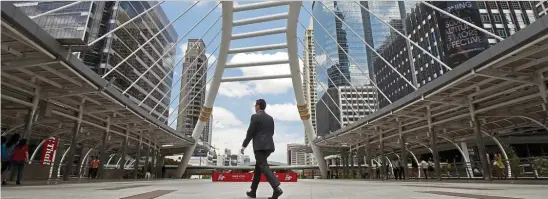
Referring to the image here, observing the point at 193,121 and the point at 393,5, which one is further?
the point at 193,121

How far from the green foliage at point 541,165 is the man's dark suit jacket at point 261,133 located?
13686 mm

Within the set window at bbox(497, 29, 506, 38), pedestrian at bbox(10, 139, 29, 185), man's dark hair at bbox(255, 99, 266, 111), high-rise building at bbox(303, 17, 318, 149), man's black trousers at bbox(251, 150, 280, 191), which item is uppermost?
window at bbox(497, 29, 506, 38)

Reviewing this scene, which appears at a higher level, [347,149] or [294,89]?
[294,89]

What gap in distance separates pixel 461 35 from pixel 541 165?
55.6m

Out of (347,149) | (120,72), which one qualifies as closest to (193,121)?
(120,72)

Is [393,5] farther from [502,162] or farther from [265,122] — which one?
[265,122]

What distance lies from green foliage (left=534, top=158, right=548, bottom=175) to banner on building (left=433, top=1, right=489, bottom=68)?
50.1m

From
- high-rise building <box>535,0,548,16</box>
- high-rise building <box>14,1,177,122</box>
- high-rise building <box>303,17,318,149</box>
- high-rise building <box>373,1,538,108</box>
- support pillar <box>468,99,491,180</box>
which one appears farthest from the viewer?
high-rise building <box>373,1,538,108</box>

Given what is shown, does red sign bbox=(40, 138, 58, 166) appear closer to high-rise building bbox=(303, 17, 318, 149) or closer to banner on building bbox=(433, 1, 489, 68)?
high-rise building bbox=(303, 17, 318, 149)

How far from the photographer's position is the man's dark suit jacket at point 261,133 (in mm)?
5074

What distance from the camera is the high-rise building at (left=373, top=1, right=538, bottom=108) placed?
191ft

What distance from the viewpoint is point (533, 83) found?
11.6 meters

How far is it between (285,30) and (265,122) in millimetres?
19836

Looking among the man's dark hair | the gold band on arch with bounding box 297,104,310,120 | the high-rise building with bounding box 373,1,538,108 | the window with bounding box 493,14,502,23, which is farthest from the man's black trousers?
the window with bounding box 493,14,502,23
